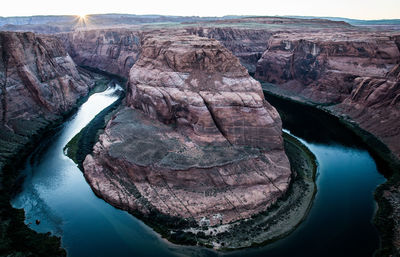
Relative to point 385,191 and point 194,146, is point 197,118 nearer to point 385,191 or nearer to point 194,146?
point 194,146

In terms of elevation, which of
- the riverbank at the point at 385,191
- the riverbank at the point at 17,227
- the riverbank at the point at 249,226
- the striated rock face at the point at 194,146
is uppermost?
the striated rock face at the point at 194,146

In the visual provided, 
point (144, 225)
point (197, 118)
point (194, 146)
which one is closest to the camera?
point (144, 225)

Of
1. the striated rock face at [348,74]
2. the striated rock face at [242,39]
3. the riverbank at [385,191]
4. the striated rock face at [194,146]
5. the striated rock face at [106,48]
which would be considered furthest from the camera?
the striated rock face at [242,39]

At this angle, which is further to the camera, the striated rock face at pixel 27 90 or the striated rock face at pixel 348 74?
the striated rock face at pixel 348 74

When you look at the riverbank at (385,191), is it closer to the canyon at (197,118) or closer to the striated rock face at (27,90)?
the canyon at (197,118)

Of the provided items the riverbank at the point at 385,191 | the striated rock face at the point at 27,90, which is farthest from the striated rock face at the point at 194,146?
the striated rock face at the point at 27,90

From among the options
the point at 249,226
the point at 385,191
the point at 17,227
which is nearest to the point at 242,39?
the point at 385,191
